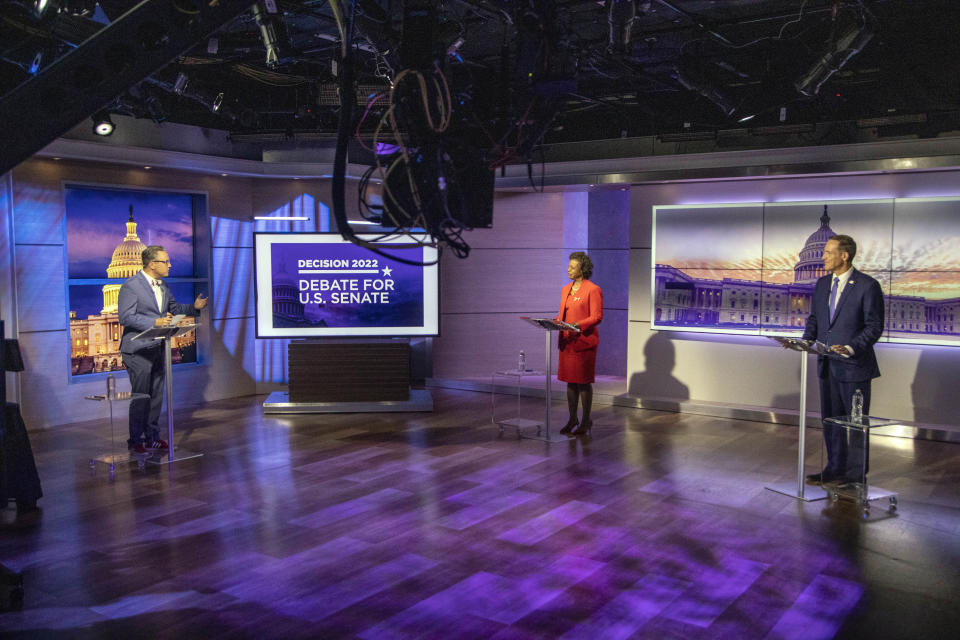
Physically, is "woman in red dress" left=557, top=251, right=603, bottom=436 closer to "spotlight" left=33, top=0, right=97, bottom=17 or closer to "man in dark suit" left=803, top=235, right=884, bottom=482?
"man in dark suit" left=803, top=235, right=884, bottom=482

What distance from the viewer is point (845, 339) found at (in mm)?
4934

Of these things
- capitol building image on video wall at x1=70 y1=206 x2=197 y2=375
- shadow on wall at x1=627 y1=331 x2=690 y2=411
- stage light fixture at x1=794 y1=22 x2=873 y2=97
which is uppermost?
stage light fixture at x1=794 y1=22 x2=873 y2=97

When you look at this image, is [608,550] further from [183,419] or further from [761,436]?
[183,419]

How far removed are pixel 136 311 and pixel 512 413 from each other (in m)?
3.68

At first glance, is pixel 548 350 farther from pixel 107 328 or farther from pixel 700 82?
pixel 107 328

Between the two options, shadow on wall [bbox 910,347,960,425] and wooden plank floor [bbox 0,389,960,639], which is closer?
wooden plank floor [bbox 0,389,960,639]

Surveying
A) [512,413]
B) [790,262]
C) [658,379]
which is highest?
[790,262]

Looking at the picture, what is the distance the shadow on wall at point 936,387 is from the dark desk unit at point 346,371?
480cm

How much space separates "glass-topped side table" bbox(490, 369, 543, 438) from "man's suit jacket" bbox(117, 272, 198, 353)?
2.75 metres

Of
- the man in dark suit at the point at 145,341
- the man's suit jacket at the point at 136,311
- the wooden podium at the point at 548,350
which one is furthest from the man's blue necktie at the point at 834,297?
the man's suit jacket at the point at 136,311

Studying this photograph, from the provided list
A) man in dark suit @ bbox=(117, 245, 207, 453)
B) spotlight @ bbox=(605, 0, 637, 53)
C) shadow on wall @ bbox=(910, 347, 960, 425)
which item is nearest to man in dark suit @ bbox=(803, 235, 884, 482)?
spotlight @ bbox=(605, 0, 637, 53)

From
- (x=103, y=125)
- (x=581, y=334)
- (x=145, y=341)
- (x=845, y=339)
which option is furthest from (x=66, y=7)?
(x=845, y=339)

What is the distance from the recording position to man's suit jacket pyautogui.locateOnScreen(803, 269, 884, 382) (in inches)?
189

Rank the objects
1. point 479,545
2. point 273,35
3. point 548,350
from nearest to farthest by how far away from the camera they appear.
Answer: point 479,545
point 273,35
point 548,350
